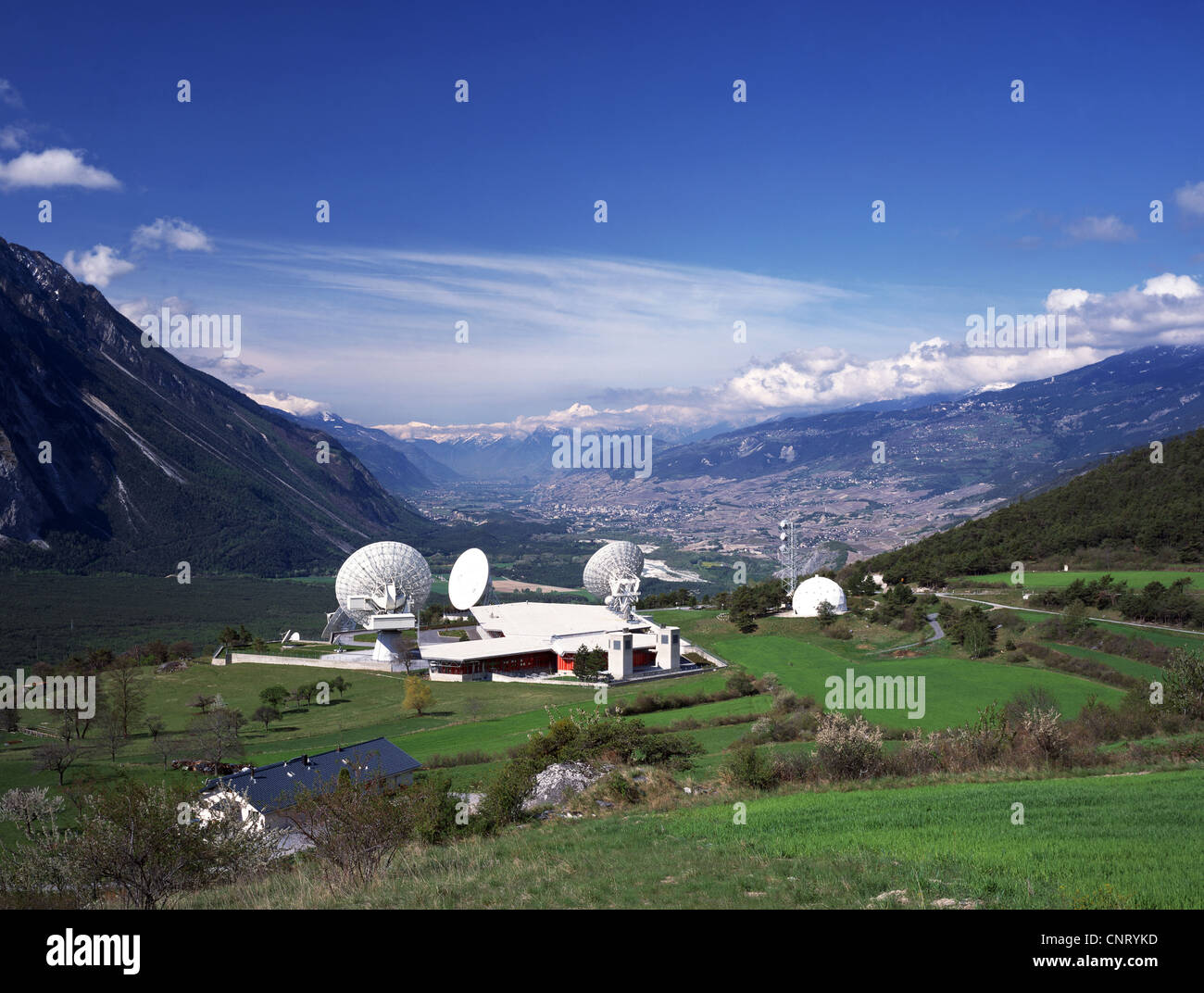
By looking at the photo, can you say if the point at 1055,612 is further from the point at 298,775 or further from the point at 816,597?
the point at 298,775

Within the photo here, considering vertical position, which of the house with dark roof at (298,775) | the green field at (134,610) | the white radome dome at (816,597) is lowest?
the green field at (134,610)

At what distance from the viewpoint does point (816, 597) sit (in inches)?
2879

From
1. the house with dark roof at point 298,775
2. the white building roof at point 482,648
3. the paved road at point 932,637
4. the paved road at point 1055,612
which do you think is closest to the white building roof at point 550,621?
the white building roof at point 482,648

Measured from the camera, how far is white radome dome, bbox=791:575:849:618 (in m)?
72.1

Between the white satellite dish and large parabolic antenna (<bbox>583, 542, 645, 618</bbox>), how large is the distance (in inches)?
408

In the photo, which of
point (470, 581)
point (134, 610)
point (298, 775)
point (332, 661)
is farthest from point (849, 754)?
point (134, 610)

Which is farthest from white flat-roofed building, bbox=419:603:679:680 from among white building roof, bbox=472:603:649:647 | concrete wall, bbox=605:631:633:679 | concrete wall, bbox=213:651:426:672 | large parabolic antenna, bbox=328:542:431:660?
large parabolic antenna, bbox=328:542:431:660

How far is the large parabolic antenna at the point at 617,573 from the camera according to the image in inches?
3063

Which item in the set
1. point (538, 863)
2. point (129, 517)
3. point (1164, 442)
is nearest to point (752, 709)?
point (538, 863)

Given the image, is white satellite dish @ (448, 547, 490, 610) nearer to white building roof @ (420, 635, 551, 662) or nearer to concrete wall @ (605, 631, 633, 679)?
white building roof @ (420, 635, 551, 662)

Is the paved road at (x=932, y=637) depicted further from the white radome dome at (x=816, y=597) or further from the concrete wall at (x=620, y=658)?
the concrete wall at (x=620, y=658)

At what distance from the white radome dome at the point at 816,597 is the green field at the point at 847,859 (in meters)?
55.2

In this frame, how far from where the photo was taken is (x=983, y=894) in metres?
9.09

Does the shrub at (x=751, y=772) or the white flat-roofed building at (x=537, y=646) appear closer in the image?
the shrub at (x=751, y=772)
